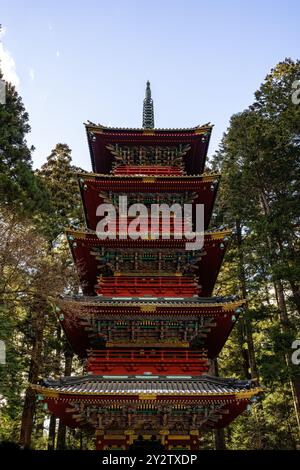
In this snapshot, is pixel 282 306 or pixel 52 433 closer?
pixel 282 306

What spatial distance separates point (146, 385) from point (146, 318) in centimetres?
245

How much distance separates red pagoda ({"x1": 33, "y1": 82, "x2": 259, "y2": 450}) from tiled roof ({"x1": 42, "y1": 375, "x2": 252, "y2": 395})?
1.4 inches

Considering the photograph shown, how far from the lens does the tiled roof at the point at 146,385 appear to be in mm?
13484

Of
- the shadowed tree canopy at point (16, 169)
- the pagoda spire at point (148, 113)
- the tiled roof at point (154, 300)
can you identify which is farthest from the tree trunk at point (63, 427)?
the pagoda spire at point (148, 113)

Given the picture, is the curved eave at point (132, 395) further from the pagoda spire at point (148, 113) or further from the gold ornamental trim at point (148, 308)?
the pagoda spire at point (148, 113)

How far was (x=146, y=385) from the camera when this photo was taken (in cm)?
1443

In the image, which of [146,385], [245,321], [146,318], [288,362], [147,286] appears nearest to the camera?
[146,385]

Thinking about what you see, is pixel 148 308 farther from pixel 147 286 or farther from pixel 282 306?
pixel 282 306

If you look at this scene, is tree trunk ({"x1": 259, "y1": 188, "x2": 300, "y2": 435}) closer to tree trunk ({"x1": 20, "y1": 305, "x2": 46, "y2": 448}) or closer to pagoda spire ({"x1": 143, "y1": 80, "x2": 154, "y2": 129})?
pagoda spire ({"x1": 143, "y1": 80, "x2": 154, "y2": 129})

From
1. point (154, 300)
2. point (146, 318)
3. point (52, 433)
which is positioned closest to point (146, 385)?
point (146, 318)

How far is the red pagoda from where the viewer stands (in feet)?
45.8

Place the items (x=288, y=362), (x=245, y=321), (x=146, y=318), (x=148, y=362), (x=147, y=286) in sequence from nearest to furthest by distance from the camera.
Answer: (x=148, y=362) < (x=146, y=318) < (x=147, y=286) < (x=288, y=362) < (x=245, y=321)

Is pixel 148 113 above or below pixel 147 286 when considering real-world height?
above

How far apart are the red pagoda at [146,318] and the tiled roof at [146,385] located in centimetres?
3
